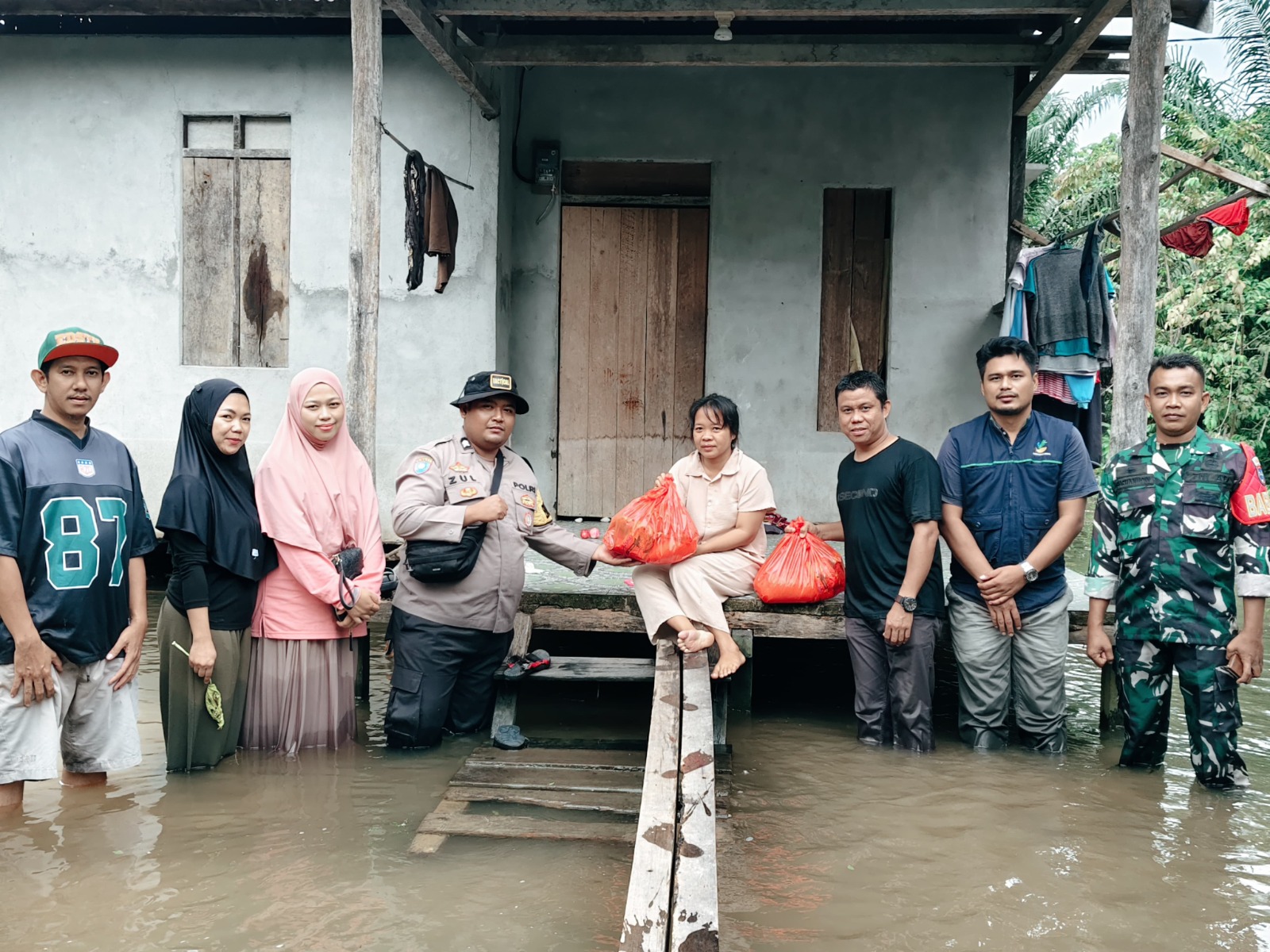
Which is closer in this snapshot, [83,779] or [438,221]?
[83,779]

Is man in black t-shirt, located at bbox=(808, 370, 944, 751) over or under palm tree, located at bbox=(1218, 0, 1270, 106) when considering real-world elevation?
under

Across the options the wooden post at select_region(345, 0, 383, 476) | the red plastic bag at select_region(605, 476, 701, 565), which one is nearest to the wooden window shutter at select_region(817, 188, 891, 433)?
the red plastic bag at select_region(605, 476, 701, 565)

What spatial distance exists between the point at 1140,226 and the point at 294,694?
477 cm

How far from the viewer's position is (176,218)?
8234mm

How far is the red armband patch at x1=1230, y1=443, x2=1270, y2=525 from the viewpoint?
14.3ft

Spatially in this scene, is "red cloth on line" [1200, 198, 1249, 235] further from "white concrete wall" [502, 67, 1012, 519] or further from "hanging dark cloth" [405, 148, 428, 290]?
"hanging dark cloth" [405, 148, 428, 290]

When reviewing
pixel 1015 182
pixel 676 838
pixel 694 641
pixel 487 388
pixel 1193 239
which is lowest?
pixel 676 838

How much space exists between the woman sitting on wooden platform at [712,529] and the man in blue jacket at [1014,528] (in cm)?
94

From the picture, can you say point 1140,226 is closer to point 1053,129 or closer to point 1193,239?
point 1193,239

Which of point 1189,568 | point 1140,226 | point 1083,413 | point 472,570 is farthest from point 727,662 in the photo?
point 1083,413

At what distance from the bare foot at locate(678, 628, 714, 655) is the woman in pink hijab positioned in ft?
4.61

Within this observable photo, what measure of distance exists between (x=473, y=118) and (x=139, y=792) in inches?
214

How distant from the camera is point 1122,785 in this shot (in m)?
4.74

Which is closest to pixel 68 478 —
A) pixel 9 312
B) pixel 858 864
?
pixel 858 864
